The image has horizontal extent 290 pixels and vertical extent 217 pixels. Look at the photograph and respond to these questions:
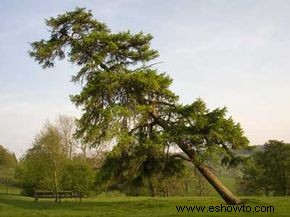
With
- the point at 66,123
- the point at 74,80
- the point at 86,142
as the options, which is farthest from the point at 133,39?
the point at 66,123

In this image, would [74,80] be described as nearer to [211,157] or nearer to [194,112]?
[194,112]

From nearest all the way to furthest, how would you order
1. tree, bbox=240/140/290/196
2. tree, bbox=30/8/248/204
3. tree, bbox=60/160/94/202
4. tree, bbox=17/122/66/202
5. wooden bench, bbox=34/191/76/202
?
1. tree, bbox=30/8/248/204
2. tree, bbox=60/160/94/202
3. wooden bench, bbox=34/191/76/202
4. tree, bbox=17/122/66/202
5. tree, bbox=240/140/290/196

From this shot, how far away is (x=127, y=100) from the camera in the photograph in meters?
25.5

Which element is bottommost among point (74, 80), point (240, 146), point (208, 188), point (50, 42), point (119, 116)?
point (208, 188)

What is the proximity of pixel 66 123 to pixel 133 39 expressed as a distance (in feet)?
110

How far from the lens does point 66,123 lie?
5759cm

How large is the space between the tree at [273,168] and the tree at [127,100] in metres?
35.9

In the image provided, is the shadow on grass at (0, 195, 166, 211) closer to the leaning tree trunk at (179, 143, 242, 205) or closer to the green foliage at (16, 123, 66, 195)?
the leaning tree trunk at (179, 143, 242, 205)

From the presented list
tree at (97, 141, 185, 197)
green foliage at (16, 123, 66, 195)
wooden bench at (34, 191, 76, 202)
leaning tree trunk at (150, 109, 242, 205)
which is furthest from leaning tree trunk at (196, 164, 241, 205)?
green foliage at (16, 123, 66, 195)

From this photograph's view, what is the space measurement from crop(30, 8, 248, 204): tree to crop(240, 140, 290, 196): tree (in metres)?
35.9

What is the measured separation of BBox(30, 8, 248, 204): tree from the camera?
78.4 ft

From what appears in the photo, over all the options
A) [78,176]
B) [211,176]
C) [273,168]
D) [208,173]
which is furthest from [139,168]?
[273,168]

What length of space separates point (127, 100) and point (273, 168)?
39994 mm

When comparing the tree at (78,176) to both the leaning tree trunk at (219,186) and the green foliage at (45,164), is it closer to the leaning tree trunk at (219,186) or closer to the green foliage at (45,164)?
the green foliage at (45,164)
